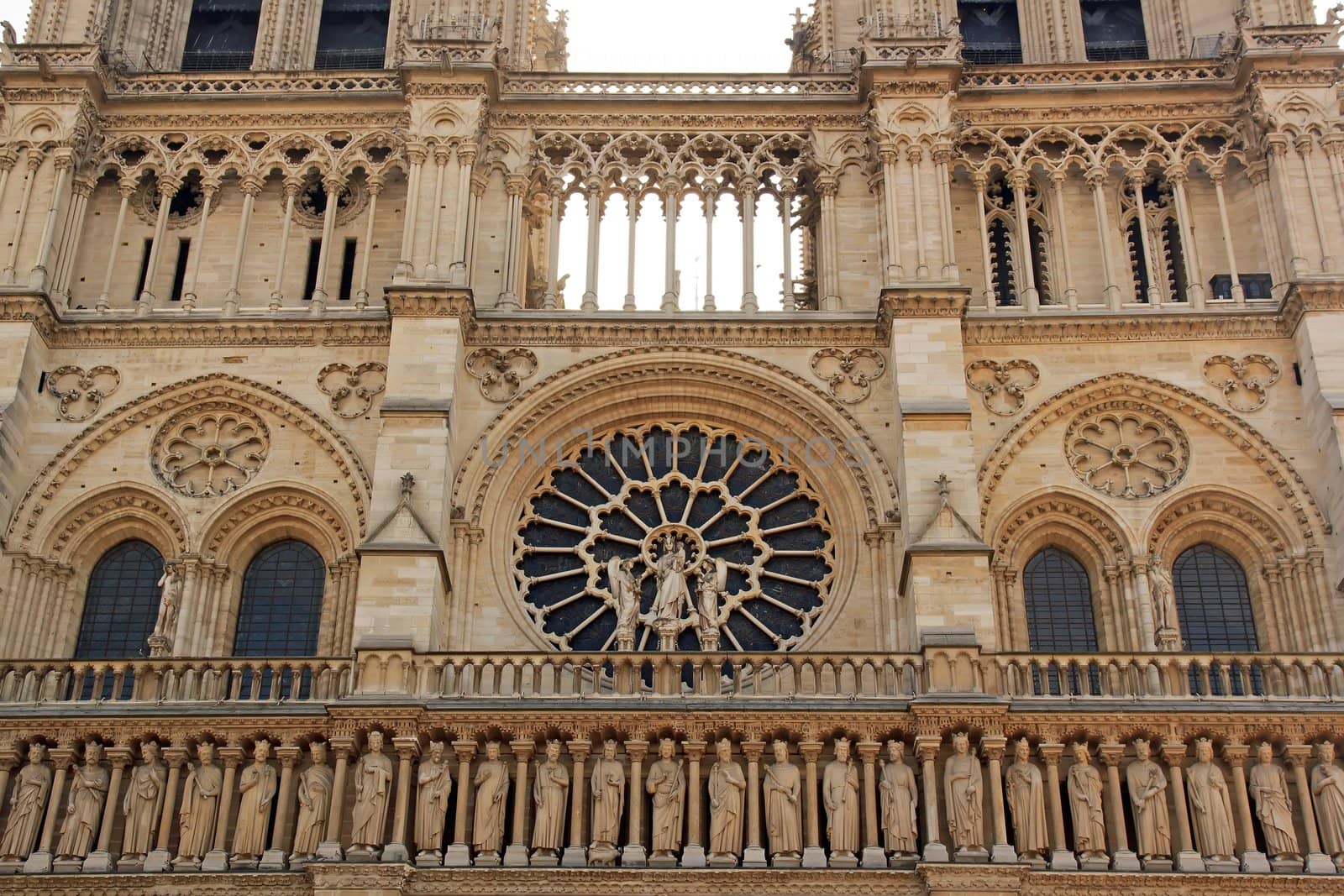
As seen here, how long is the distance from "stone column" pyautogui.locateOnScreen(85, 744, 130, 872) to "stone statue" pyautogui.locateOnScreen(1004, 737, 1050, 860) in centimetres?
986

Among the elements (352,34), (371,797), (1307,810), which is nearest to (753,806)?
(371,797)

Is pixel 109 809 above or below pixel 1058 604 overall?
below

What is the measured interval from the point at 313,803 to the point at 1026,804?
7.79 meters

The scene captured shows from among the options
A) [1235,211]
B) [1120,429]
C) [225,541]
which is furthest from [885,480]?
[225,541]

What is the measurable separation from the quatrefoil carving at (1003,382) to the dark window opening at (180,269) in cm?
1107

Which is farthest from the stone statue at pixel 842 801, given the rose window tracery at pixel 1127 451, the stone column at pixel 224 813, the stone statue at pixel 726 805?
the stone column at pixel 224 813

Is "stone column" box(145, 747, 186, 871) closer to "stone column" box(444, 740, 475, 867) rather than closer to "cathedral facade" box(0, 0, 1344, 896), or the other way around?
"cathedral facade" box(0, 0, 1344, 896)

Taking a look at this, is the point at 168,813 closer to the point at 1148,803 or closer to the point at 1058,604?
the point at 1148,803

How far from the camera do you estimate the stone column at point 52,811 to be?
1970 cm

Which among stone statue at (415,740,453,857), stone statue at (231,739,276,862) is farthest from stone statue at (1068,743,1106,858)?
stone statue at (231,739,276,862)

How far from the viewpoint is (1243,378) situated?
2348 cm

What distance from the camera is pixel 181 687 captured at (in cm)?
2084

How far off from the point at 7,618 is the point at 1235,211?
1730 cm

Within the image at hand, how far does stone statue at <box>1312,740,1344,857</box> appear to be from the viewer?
Answer: 63.3 feet
